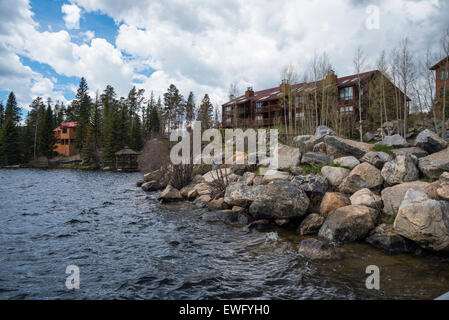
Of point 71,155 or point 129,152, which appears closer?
point 129,152

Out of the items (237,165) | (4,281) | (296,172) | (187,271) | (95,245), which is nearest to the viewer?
(4,281)

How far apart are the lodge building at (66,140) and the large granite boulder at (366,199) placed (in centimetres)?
5664

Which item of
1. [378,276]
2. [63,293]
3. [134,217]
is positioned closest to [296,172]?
[378,276]

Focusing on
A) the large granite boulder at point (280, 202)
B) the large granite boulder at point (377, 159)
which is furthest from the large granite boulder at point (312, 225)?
the large granite boulder at point (377, 159)

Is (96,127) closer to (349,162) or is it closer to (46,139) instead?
(46,139)

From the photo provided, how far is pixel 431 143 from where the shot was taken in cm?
928

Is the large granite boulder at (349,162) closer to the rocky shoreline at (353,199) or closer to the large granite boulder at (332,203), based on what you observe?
the rocky shoreline at (353,199)

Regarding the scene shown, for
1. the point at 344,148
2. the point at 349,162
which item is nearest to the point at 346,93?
the point at 344,148

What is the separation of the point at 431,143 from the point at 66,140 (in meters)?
59.8

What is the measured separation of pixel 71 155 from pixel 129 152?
64.7ft

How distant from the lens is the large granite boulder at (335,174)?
28.9 feet
